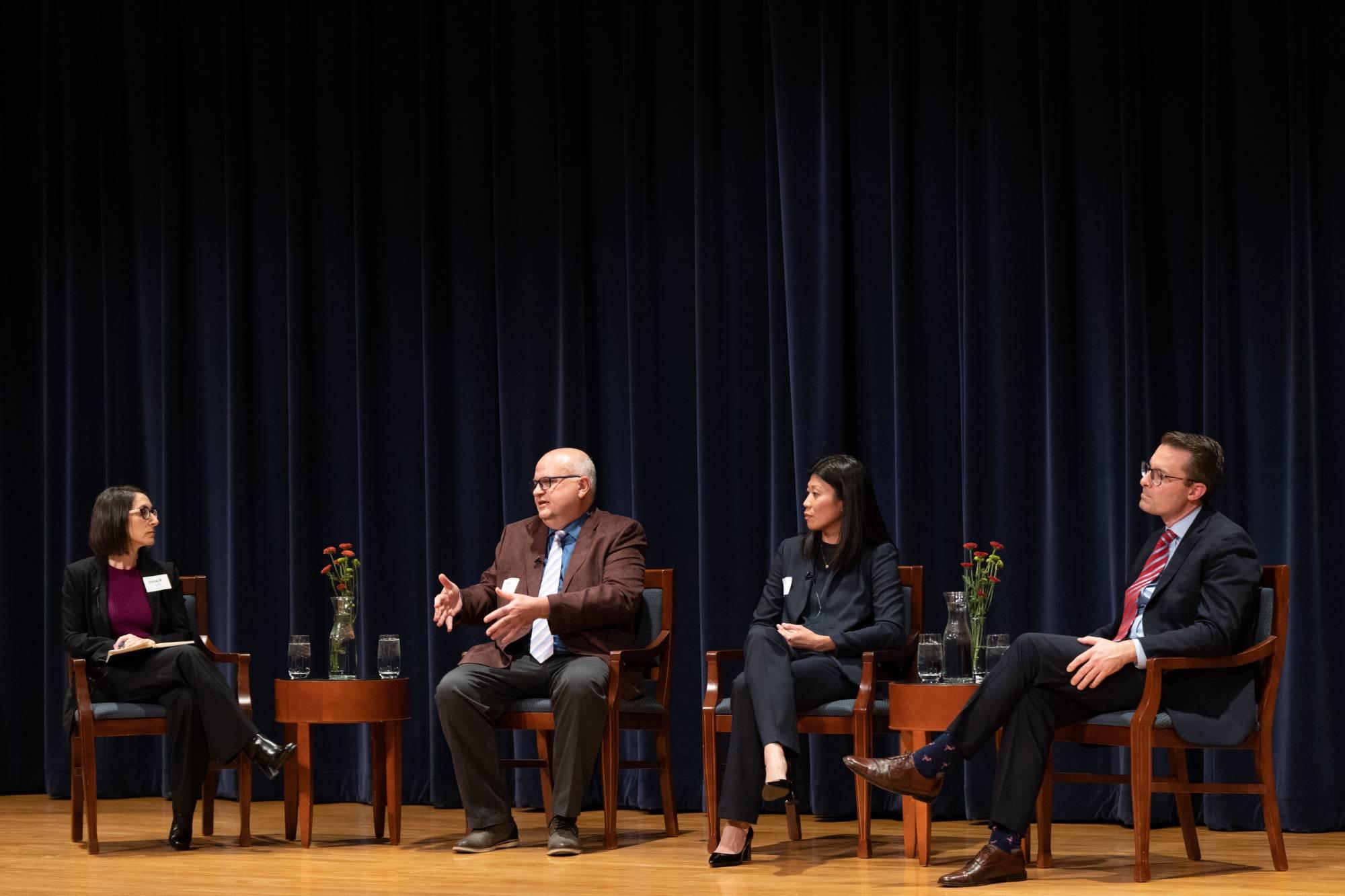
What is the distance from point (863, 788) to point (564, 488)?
1.36m

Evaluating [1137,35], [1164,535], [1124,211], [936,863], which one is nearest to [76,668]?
[936,863]

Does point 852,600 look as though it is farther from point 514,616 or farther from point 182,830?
point 182,830

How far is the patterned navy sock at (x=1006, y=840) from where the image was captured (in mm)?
3965

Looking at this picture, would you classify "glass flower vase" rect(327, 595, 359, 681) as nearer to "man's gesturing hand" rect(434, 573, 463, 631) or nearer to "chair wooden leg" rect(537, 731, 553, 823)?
"man's gesturing hand" rect(434, 573, 463, 631)

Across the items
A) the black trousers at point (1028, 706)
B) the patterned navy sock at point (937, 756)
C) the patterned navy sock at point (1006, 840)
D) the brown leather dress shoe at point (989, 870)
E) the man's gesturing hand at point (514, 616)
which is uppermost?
the man's gesturing hand at point (514, 616)

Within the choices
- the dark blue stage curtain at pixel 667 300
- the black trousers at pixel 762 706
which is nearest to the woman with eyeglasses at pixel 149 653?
the dark blue stage curtain at pixel 667 300

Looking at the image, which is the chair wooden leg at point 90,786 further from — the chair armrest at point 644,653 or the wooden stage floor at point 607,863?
the chair armrest at point 644,653

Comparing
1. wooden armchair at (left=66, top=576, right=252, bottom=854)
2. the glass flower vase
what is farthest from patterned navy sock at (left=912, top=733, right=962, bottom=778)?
wooden armchair at (left=66, top=576, right=252, bottom=854)

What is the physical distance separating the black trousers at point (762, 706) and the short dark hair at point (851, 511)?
0.38 metres

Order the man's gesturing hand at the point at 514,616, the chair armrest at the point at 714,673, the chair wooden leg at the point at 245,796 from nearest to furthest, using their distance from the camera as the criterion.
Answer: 1. the chair armrest at the point at 714,673
2. the man's gesturing hand at the point at 514,616
3. the chair wooden leg at the point at 245,796

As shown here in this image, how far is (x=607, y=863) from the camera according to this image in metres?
4.45

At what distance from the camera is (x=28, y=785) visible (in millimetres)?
6430

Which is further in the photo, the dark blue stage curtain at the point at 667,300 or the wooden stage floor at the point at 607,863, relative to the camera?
the dark blue stage curtain at the point at 667,300

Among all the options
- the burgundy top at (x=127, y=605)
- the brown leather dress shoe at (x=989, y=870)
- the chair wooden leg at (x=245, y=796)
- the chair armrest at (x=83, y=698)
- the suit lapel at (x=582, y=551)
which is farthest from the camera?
the burgundy top at (x=127, y=605)
